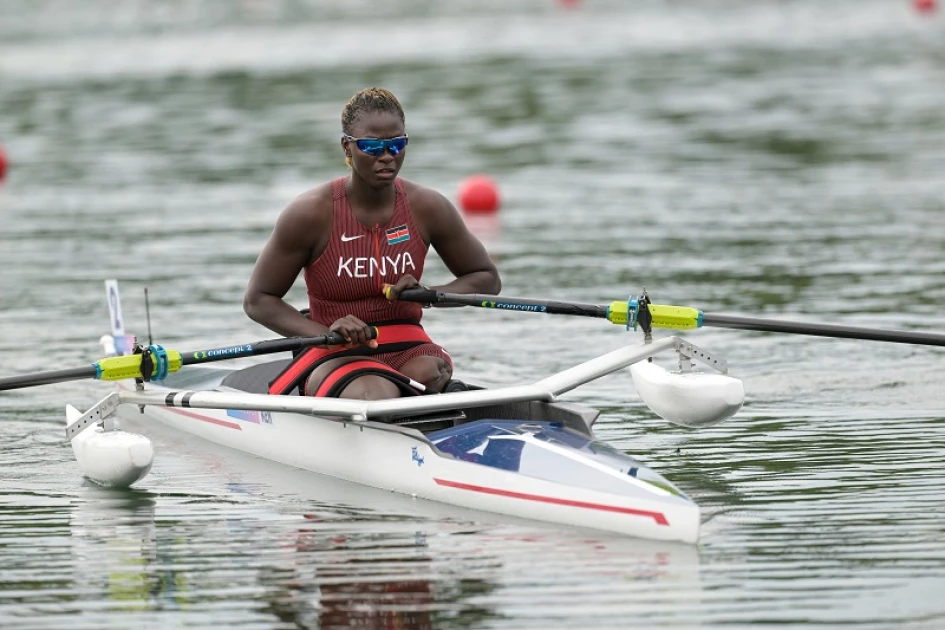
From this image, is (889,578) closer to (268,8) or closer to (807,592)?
(807,592)

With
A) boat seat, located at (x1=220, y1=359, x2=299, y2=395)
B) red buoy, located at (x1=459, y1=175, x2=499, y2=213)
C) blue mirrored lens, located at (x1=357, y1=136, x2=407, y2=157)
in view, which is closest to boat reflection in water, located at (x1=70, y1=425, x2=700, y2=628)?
boat seat, located at (x1=220, y1=359, x2=299, y2=395)

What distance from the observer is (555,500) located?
7.43 metres

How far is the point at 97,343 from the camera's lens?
1242 cm

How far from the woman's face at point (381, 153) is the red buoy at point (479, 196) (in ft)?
33.0

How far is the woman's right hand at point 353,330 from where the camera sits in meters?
8.26

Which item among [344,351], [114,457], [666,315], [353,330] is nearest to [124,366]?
[114,457]

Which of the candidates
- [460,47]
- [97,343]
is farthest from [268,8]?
[97,343]

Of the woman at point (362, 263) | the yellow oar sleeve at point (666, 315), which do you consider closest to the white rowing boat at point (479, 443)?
the yellow oar sleeve at point (666, 315)

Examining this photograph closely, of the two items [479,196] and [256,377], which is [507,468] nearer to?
[256,377]

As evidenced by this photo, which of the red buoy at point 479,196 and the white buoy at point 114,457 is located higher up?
the red buoy at point 479,196

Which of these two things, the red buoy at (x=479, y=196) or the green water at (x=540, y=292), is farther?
the red buoy at (x=479, y=196)

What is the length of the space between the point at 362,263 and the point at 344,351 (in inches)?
18.0

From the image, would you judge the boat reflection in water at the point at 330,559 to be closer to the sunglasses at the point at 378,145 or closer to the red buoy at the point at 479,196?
the sunglasses at the point at 378,145

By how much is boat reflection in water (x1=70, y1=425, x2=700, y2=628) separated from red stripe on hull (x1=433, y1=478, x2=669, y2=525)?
116 mm
